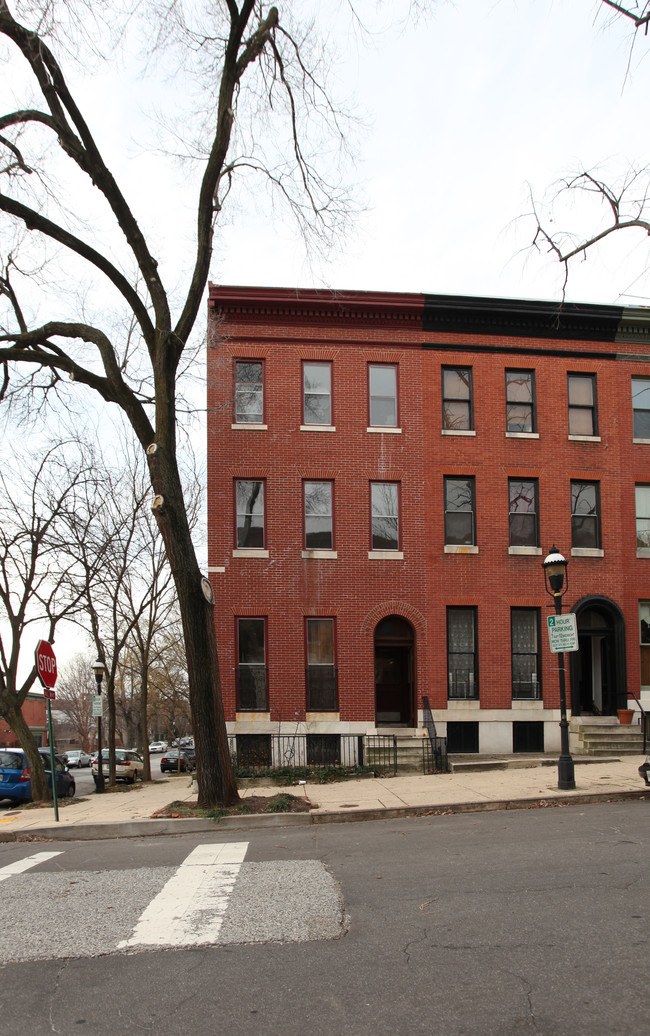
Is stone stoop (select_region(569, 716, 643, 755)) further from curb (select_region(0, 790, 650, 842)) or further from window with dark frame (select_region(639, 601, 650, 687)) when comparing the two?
curb (select_region(0, 790, 650, 842))

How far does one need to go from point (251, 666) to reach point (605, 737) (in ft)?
28.0

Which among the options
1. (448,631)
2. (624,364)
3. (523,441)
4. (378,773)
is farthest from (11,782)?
(624,364)

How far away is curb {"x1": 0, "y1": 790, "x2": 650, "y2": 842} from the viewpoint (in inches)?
475

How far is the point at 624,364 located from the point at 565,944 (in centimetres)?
1907

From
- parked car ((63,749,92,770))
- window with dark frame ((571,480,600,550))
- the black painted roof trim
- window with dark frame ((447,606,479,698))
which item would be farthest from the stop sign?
parked car ((63,749,92,770))

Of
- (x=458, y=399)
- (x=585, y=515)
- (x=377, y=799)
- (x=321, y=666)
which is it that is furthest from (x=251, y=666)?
(x=585, y=515)

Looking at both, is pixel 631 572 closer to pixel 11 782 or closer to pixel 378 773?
pixel 378 773

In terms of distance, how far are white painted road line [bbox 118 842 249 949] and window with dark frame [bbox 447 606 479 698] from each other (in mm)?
12367

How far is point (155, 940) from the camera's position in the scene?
18.1 ft

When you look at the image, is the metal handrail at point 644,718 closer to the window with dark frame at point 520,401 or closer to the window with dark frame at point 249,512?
the window with dark frame at point 520,401

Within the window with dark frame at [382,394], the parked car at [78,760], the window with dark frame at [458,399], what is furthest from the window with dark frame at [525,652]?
the parked car at [78,760]

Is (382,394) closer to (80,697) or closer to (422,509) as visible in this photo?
(422,509)

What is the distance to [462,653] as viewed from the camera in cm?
2038

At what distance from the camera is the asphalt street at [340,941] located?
14.1 feet
